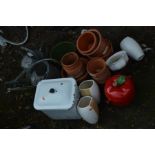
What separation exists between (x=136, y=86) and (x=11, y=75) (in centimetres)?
109

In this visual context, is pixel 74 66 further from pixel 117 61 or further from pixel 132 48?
pixel 132 48

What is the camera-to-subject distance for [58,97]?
7.98 feet

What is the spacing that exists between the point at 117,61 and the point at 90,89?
1.01 ft

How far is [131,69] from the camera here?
8.87ft

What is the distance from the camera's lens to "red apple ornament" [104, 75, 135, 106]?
7.91ft

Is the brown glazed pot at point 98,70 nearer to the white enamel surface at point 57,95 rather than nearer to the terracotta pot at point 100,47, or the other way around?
the terracotta pot at point 100,47

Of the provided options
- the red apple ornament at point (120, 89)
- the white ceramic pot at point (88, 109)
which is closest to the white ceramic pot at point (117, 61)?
the red apple ornament at point (120, 89)

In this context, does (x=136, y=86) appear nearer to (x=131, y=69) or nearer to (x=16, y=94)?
(x=131, y=69)

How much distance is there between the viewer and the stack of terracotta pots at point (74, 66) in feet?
8.55

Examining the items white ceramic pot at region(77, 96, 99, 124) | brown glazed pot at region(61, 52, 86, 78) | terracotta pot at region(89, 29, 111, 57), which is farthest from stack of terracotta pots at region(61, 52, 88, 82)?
white ceramic pot at region(77, 96, 99, 124)

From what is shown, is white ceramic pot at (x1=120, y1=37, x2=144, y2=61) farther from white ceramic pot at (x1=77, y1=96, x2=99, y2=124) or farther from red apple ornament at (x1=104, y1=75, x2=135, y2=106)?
white ceramic pot at (x1=77, y1=96, x2=99, y2=124)

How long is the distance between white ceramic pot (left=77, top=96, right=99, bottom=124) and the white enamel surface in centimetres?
9

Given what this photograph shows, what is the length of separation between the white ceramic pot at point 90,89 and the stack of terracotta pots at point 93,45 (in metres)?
0.23

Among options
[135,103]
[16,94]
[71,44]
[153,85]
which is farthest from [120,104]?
[16,94]
